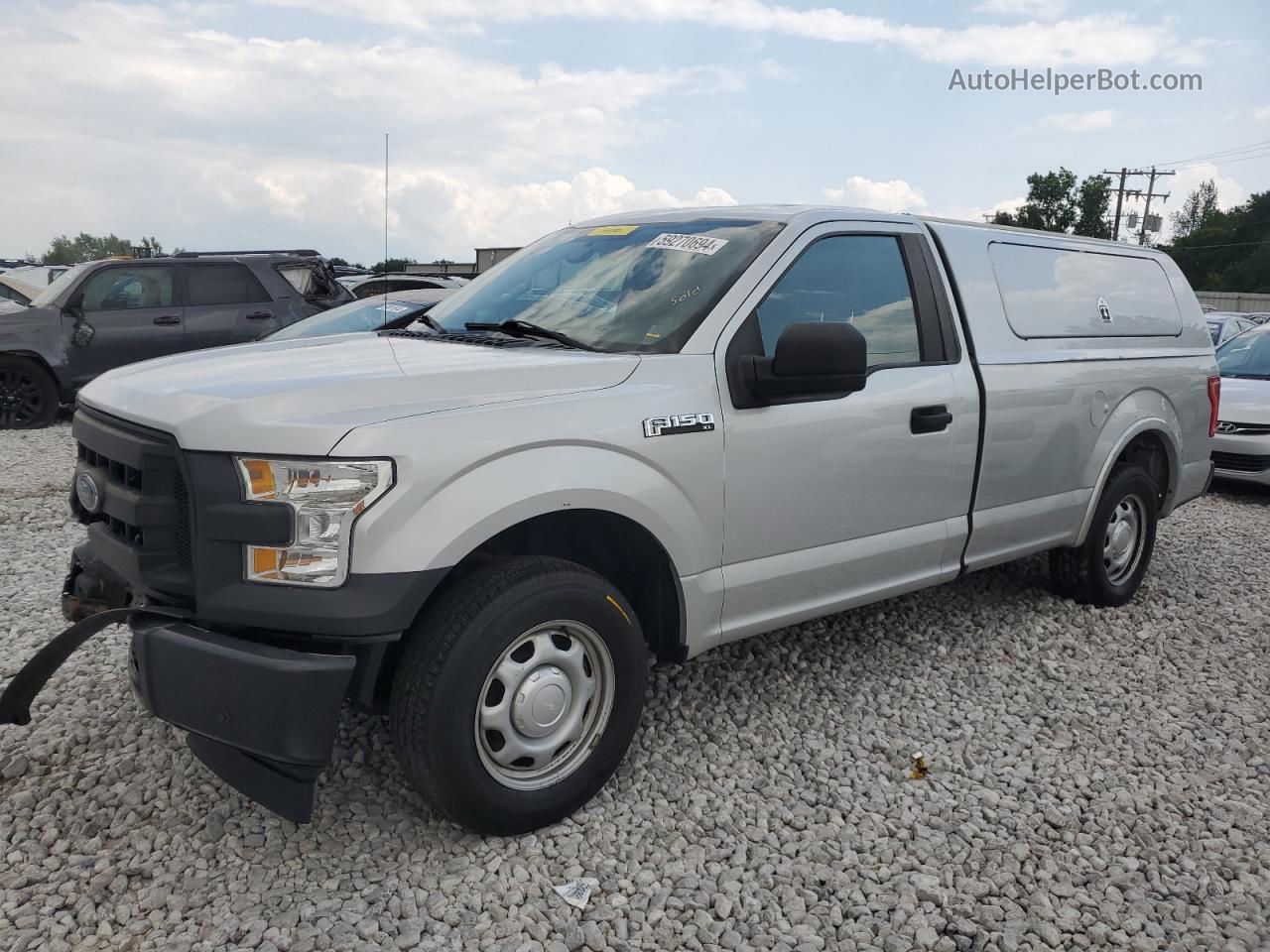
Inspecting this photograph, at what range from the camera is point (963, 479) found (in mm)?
4148

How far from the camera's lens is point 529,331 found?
357 cm

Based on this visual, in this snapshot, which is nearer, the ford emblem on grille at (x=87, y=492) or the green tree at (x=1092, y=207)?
the ford emblem on grille at (x=87, y=492)

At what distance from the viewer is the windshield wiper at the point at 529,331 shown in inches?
135

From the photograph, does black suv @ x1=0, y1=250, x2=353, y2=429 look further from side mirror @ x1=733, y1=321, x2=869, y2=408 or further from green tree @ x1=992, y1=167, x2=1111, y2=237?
green tree @ x1=992, y1=167, x2=1111, y2=237

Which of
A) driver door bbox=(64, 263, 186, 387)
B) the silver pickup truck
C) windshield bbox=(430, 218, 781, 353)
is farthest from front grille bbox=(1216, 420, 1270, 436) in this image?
driver door bbox=(64, 263, 186, 387)

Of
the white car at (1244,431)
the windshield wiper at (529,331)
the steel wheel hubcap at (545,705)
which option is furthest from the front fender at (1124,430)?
the white car at (1244,431)

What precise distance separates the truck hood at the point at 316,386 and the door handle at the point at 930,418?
1265mm

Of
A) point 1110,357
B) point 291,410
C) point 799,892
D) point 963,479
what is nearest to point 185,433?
point 291,410

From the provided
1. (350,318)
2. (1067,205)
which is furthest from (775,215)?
(1067,205)

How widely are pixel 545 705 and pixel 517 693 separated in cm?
10

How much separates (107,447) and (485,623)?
120cm

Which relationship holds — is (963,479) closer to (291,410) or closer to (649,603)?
(649,603)

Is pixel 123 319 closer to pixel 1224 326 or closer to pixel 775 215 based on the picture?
pixel 775 215

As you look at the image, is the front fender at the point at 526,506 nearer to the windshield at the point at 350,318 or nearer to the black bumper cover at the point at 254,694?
the black bumper cover at the point at 254,694
